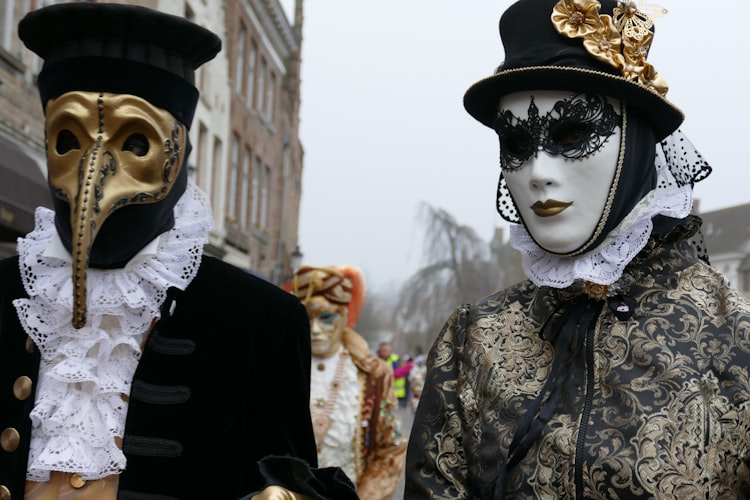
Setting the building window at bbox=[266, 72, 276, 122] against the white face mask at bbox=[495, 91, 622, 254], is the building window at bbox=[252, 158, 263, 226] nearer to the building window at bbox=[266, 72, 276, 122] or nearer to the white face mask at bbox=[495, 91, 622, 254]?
the building window at bbox=[266, 72, 276, 122]

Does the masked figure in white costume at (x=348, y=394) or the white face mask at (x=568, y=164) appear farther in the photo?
the masked figure in white costume at (x=348, y=394)

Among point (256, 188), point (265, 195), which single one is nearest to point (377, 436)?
point (256, 188)

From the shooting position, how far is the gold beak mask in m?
2.85

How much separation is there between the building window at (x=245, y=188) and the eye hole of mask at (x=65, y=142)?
19822mm

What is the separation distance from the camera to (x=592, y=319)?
278cm

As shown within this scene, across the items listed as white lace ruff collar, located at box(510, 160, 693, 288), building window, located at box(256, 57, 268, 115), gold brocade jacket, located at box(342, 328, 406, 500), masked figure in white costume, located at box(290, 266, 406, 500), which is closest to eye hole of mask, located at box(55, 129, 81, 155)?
white lace ruff collar, located at box(510, 160, 693, 288)

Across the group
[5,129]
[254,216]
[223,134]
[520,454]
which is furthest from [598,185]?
[254,216]

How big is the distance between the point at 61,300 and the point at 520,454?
1418mm

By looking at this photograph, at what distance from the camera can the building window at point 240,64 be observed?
2147cm

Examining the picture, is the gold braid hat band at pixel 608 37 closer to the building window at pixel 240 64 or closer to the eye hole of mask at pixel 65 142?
the eye hole of mask at pixel 65 142

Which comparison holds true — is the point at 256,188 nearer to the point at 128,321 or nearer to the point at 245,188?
the point at 245,188

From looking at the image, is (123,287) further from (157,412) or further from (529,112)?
(529,112)

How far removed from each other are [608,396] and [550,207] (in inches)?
21.8

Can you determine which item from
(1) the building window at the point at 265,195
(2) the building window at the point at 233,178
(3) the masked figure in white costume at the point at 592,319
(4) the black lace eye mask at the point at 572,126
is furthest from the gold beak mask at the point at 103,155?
(1) the building window at the point at 265,195
